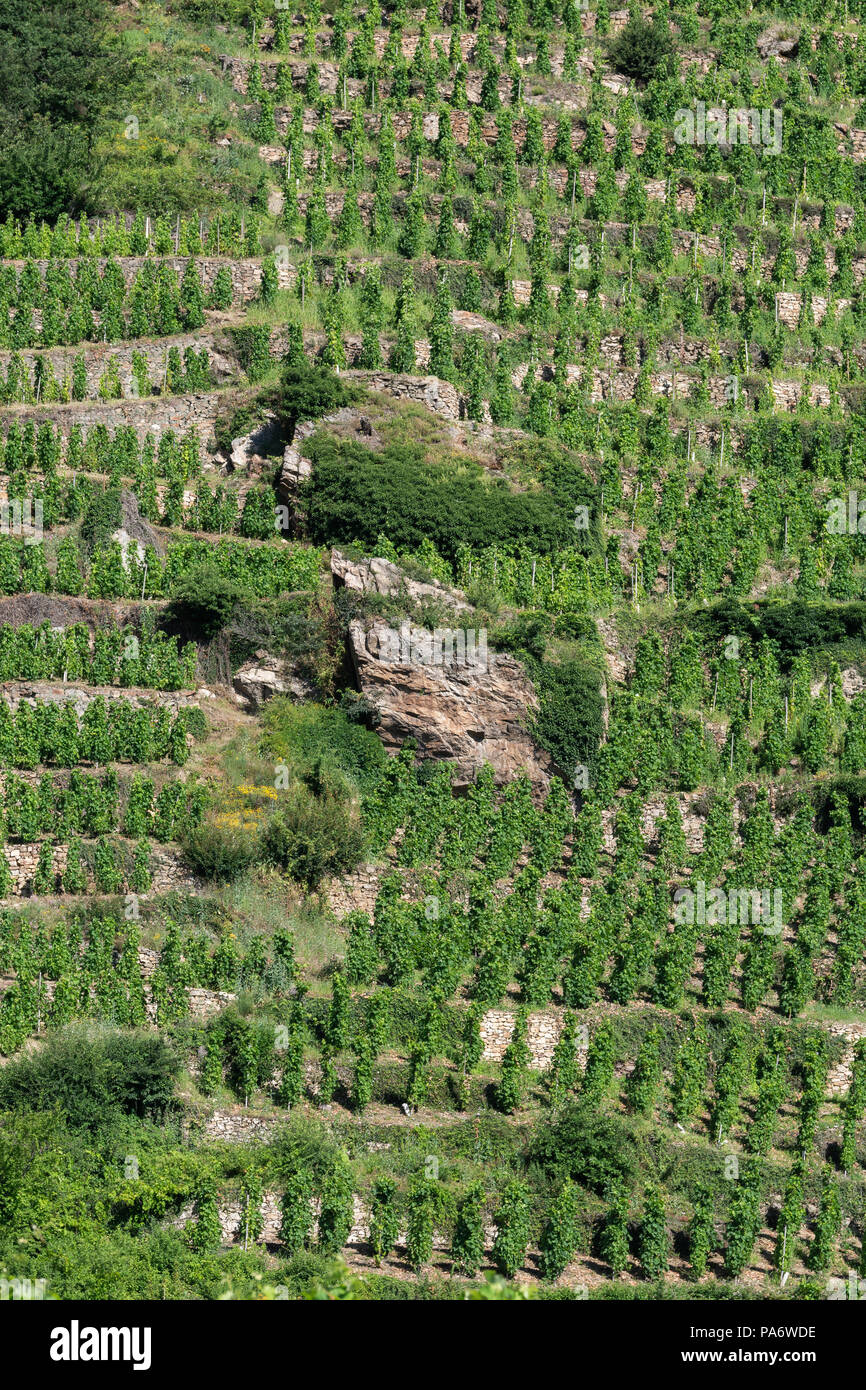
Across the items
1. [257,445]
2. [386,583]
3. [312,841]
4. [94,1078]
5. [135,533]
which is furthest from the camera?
[257,445]

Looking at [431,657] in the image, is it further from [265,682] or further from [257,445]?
[257,445]

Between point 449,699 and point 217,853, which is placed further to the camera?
point 449,699

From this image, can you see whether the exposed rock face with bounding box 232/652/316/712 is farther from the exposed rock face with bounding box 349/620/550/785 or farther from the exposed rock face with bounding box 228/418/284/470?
the exposed rock face with bounding box 228/418/284/470

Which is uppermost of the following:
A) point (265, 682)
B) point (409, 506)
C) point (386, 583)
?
point (409, 506)

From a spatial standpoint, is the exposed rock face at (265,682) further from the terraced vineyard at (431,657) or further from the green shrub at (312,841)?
the green shrub at (312,841)

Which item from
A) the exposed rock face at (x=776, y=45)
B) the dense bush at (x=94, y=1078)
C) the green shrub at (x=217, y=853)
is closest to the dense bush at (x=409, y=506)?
the green shrub at (x=217, y=853)

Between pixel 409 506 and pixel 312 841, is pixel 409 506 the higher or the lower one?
the higher one

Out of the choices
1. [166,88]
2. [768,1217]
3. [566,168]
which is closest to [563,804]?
[768,1217]

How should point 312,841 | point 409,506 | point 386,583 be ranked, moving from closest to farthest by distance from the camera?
point 312,841, point 386,583, point 409,506

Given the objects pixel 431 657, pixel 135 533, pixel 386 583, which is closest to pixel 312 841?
pixel 431 657
